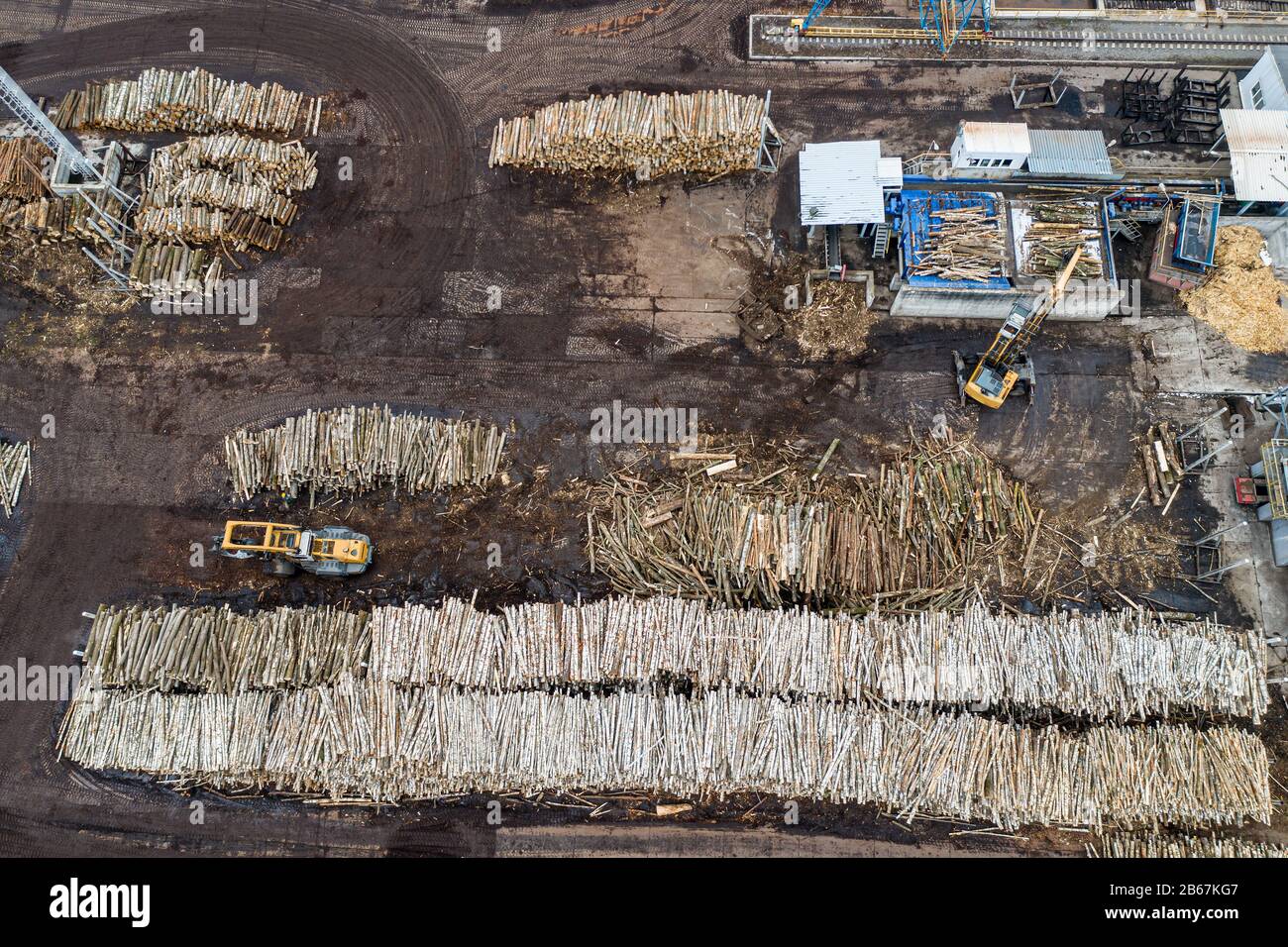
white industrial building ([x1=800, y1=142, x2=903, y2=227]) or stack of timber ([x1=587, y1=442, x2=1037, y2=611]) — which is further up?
white industrial building ([x1=800, y1=142, x2=903, y2=227])

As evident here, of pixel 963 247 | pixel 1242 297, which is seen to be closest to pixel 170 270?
pixel 963 247

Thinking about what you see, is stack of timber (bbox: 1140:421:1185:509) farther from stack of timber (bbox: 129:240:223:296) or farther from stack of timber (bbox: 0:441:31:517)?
stack of timber (bbox: 0:441:31:517)

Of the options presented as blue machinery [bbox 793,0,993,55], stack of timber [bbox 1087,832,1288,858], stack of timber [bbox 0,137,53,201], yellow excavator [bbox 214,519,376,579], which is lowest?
stack of timber [bbox 1087,832,1288,858]

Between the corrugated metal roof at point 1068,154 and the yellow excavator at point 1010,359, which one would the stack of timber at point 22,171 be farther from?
the corrugated metal roof at point 1068,154

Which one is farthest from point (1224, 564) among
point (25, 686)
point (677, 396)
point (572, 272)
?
point (25, 686)

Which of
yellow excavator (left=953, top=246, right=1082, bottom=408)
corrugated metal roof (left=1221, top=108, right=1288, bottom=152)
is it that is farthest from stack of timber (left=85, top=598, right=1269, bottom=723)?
corrugated metal roof (left=1221, top=108, right=1288, bottom=152)

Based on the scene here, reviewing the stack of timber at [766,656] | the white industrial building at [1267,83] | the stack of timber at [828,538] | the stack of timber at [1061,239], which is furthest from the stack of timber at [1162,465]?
the white industrial building at [1267,83]

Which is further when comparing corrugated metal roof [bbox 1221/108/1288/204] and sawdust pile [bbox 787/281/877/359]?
sawdust pile [bbox 787/281/877/359]
